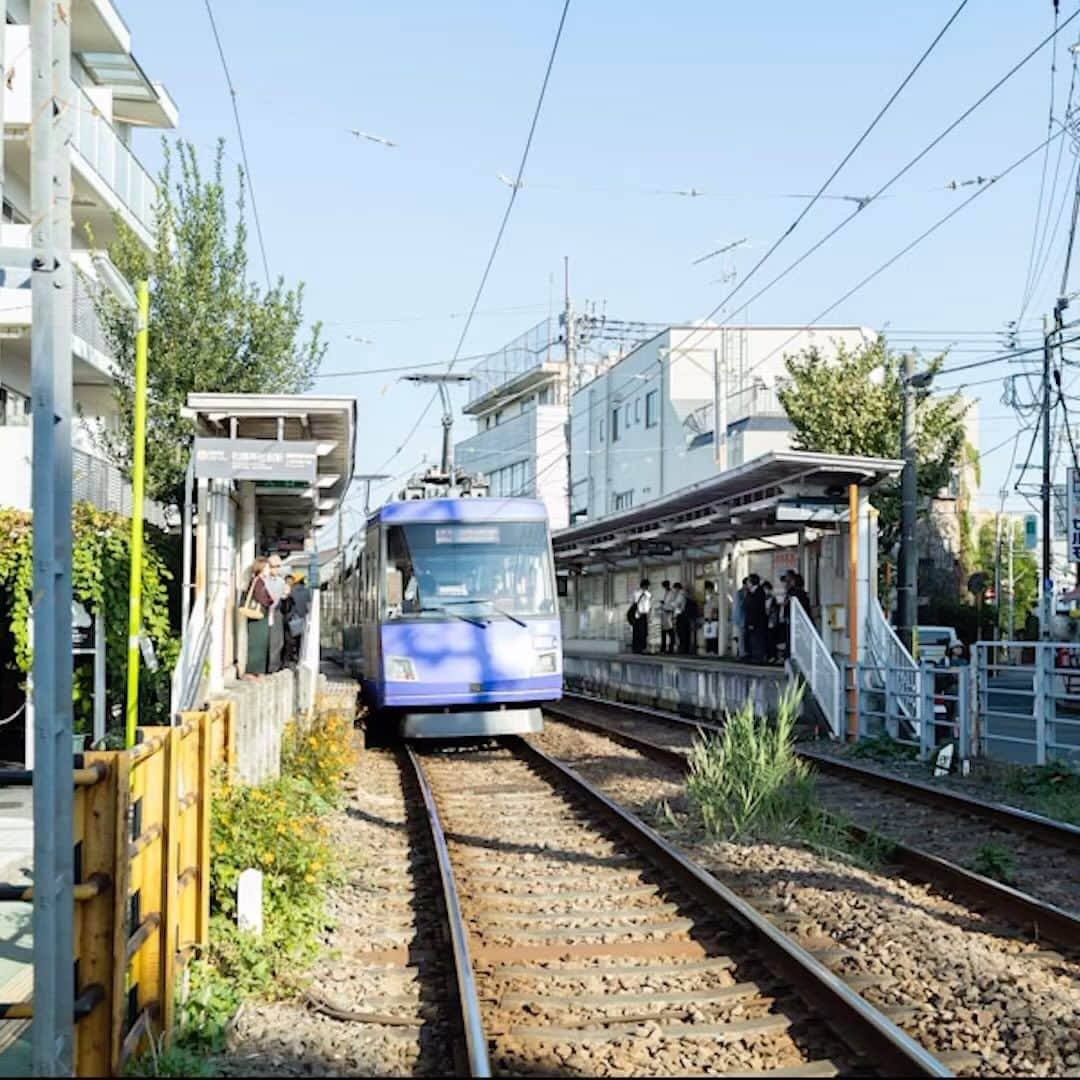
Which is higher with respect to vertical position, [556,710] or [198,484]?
[198,484]

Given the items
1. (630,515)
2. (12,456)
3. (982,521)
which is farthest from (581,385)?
(12,456)

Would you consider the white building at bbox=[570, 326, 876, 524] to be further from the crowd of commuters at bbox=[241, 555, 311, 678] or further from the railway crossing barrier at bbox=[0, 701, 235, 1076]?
the railway crossing barrier at bbox=[0, 701, 235, 1076]

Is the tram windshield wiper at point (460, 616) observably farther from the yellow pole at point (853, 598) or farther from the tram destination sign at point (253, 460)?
the yellow pole at point (853, 598)

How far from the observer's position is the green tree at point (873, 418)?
32031mm

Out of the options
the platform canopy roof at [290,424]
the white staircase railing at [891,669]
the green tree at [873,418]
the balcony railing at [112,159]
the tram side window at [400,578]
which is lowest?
the white staircase railing at [891,669]

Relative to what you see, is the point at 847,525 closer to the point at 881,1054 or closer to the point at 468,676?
the point at 468,676

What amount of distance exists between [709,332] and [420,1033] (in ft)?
144

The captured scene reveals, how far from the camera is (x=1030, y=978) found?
661cm

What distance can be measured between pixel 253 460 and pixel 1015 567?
55.4m

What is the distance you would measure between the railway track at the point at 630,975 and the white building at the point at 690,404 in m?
31.6

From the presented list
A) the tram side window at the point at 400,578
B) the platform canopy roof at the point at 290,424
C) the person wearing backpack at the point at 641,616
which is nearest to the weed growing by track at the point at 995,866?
the platform canopy roof at the point at 290,424

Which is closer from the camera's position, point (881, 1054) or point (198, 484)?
point (881, 1054)

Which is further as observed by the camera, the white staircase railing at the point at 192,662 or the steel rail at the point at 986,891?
the white staircase railing at the point at 192,662

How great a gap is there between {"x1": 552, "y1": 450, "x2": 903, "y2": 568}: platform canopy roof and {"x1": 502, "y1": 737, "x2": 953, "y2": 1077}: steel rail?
8.42m
